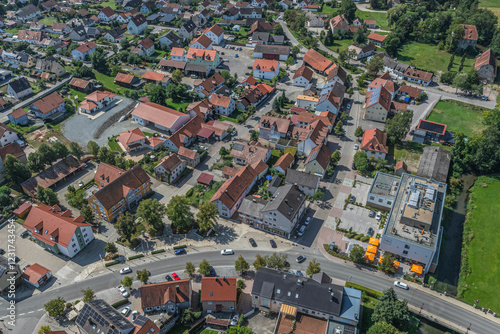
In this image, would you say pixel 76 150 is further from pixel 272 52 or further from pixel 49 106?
→ pixel 272 52

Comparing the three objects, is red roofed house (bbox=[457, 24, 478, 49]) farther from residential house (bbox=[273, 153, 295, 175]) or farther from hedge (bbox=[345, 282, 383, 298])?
hedge (bbox=[345, 282, 383, 298])

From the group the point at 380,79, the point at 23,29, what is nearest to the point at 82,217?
Answer: the point at 380,79

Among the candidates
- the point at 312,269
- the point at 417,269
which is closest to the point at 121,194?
the point at 312,269

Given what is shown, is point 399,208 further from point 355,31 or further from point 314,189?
point 355,31

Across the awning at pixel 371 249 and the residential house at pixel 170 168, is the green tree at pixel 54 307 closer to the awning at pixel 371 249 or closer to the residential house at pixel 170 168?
the residential house at pixel 170 168

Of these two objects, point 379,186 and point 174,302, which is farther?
point 379,186
